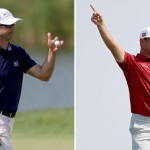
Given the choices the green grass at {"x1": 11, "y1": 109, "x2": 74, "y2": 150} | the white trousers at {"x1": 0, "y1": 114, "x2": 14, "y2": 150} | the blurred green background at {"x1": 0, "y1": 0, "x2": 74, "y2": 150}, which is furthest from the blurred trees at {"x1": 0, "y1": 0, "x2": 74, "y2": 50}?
the white trousers at {"x1": 0, "y1": 114, "x2": 14, "y2": 150}

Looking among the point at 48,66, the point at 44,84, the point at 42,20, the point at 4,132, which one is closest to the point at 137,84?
the point at 48,66

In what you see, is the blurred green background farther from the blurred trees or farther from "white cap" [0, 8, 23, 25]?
"white cap" [0, 8, 23, 25]

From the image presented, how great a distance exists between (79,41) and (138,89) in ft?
6.21

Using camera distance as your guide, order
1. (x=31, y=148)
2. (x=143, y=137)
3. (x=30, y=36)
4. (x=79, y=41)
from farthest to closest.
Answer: (x=30, y=36), (x=31, y=148), (x=79, y=41), (x=143, y=137)

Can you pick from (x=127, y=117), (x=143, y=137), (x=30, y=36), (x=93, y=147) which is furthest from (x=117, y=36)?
(x=30, y=36)

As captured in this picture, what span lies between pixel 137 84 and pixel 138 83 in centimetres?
1

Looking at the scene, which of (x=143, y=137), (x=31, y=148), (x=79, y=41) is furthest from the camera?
(x=31, y=148)

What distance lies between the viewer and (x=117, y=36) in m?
6.71

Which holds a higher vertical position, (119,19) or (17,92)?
(119,19)

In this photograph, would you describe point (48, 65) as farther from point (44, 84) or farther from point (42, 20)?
point (42, 20)

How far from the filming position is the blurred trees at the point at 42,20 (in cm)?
2342

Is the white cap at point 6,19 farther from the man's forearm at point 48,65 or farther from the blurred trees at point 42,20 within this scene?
the blurred trees at point 42,20

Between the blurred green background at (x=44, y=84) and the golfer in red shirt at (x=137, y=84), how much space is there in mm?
3485

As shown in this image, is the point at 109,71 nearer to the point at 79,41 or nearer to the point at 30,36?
the point at 79,41
